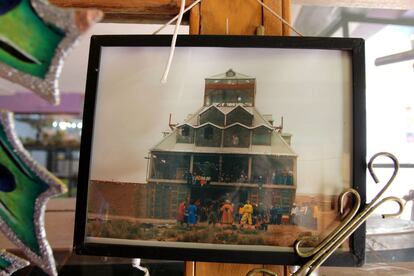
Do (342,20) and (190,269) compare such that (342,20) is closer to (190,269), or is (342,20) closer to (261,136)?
(261,136)

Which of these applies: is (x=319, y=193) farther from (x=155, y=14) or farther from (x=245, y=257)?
(x=155, y=14)

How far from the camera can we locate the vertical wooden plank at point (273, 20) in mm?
380

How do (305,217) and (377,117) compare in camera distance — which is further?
(377,117)

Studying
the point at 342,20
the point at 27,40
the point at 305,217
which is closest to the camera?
the point at 27,40

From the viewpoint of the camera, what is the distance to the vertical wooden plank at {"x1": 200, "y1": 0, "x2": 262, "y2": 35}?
38 cm

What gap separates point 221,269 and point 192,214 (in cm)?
9

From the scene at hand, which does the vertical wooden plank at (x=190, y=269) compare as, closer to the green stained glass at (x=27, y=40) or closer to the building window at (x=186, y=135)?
the building window at (x=186, y=135)

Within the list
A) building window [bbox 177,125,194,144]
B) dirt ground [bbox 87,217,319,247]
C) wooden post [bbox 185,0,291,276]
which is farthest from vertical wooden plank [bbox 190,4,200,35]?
dirt ground [bbox 87,217,319,247]

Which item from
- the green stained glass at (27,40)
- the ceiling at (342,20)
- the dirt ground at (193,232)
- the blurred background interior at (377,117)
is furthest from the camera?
the ceiling at (342,20)

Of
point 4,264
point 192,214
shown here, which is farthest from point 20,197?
point 192,214

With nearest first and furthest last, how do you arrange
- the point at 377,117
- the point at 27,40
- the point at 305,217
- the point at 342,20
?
the point at 27,40 < the point at 305,217 < the point at 377,117 < the point at 342,20

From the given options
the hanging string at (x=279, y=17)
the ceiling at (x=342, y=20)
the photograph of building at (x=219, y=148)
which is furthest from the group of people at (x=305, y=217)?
the ceiling at (x=342, y=20)

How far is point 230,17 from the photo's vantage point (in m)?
0.38

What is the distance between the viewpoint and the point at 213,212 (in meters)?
0.33
